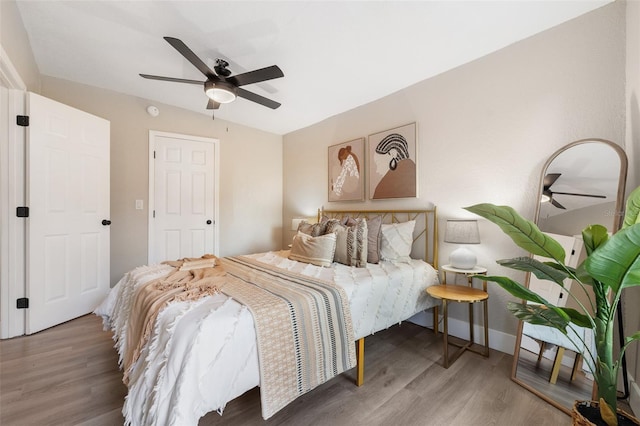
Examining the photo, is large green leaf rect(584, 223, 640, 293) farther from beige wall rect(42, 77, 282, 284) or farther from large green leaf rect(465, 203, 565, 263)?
beige wall rect(42, 77, 282, 284)

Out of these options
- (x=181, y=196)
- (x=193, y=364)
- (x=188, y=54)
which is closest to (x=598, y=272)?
(x=193, y=364)

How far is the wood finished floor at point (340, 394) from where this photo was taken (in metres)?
1.45

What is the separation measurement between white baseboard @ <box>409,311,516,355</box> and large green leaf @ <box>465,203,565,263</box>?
1460mm

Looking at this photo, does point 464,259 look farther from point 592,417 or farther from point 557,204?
point 592,417

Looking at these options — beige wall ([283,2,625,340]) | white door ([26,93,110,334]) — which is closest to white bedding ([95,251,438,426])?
white door ([26,93,110,334])

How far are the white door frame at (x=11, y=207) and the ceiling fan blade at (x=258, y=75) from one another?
6.23ft

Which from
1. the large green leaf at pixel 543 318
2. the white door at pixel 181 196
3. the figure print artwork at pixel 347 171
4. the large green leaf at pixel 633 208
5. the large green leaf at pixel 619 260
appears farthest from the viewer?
the white door at pixel 181 196

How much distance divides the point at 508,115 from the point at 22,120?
A: 437 cm

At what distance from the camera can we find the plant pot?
1068mm

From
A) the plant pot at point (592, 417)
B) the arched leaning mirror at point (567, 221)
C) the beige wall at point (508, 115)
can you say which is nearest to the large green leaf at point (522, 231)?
the plant pot at point (592, 417)

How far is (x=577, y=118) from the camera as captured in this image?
1.88 metres

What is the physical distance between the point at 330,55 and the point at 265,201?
278cm

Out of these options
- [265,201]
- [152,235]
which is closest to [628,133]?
[265,201]

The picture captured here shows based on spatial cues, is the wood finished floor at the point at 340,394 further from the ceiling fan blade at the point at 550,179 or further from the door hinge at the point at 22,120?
the door hinge at the point at 22,120
